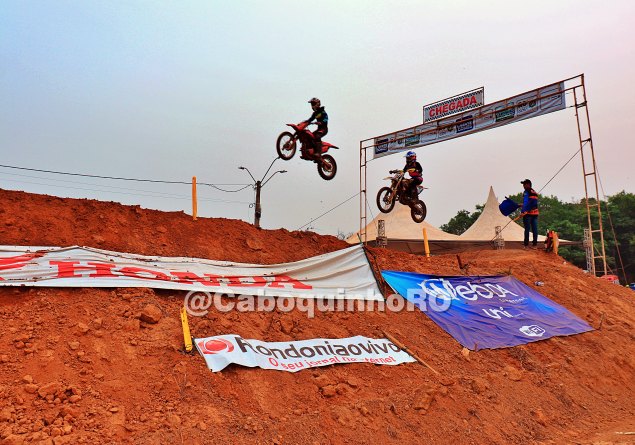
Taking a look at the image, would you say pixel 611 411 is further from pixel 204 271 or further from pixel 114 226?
pixel 114 226

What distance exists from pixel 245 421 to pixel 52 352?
2179 mm

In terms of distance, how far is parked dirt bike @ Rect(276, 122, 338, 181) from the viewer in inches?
384

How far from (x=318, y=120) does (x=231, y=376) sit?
640 cm

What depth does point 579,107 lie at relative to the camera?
12875 millimetres

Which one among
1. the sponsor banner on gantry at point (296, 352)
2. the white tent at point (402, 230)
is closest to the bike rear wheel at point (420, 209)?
the sponsor banner on gantry at point (296, 352)

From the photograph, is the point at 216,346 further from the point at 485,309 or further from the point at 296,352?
the point at 485,309

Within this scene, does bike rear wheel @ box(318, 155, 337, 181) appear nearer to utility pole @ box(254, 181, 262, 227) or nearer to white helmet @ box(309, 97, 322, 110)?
white helmet @ box(309, 97, 322, 110)

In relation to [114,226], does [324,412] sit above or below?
below

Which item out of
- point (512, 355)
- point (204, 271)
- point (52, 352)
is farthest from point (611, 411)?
point (52, 352)

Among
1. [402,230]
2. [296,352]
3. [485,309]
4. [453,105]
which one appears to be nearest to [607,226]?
[402,230]

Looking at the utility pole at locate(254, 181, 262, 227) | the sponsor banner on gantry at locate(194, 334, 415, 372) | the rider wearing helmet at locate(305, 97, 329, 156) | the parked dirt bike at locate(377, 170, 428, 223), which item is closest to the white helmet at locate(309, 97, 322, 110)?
the rider wearing helmet at locate(305, 97, 329, 156)

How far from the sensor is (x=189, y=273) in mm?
6977

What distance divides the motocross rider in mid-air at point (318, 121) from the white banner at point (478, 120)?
6.25 m

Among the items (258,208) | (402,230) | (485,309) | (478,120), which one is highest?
(478,120)
